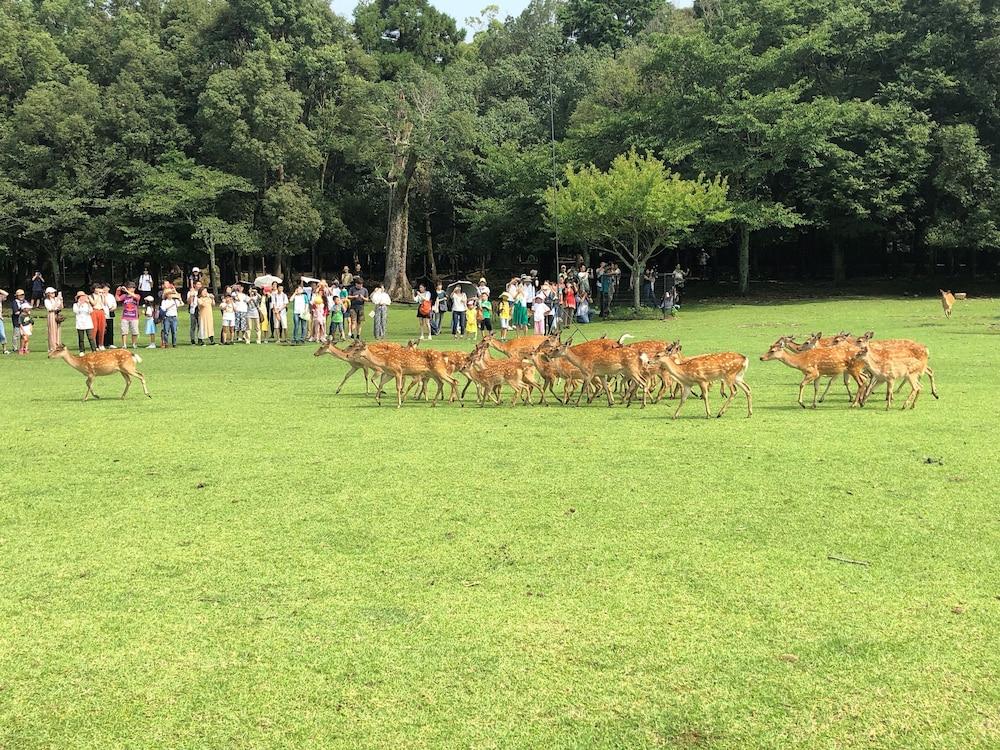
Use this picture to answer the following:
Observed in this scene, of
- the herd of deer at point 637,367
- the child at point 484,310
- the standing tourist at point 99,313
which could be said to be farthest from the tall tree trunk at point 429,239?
the herd of deer at point 637,367

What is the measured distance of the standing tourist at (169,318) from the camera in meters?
24.7

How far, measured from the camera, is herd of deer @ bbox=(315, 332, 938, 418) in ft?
38.1

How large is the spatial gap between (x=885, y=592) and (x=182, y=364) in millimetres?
17570

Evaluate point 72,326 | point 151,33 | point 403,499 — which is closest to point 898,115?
point 72,326

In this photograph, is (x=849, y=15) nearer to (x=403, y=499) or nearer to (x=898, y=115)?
(x=898, y=115)

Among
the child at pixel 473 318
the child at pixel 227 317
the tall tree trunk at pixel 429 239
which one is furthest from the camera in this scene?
the tall tree trunk at pixel 429 239

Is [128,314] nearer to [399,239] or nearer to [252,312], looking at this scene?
[252,312]

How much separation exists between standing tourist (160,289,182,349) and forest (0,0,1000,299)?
13.9 m

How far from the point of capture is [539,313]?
25.9 m

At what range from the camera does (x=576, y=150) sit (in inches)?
1743

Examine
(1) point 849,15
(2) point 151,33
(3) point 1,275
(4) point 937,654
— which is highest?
(2) point 151,33

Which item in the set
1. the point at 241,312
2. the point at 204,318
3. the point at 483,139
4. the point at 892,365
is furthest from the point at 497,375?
the point at 483,139

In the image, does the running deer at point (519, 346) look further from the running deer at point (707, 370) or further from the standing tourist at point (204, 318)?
the standing tourist at point (204, 318)

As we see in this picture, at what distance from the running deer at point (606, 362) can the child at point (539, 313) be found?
12426mm
